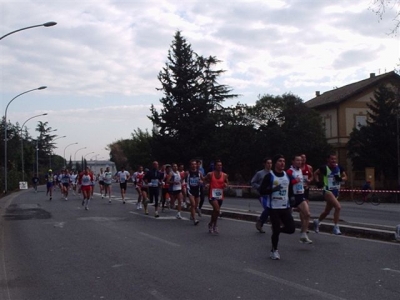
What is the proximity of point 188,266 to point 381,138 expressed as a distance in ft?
152

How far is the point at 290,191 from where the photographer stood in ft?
36.9

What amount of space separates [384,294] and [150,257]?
4.75 meters

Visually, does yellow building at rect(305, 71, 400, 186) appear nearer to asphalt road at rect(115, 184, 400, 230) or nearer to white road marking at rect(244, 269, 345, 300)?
asphalt road at rect(115, 184, 400, 230)

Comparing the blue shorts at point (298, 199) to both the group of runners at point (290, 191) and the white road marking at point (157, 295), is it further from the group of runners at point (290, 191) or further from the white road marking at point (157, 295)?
the white road marking at point (157, 295)

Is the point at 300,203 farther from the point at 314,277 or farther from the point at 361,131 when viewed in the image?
the point at 361,131

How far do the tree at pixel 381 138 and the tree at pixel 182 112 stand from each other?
13483 mm

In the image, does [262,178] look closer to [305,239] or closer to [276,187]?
[305,239]

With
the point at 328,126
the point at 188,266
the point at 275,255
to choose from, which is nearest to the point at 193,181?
the point at 275,255

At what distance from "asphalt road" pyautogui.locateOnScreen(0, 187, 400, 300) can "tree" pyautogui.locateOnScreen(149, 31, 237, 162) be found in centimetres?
4087

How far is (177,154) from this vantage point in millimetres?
57375

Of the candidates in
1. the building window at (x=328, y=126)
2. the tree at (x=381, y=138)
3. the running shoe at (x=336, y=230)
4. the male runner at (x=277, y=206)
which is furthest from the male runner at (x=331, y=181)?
the building window at (x=328, y=126)

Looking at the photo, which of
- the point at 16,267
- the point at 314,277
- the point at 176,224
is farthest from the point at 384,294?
the point at 176,224

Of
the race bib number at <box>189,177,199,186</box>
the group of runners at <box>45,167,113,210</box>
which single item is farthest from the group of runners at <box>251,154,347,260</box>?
the group of runners at <box>45,167,113,210</box>

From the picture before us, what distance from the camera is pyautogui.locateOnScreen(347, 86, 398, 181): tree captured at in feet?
Result: 176
